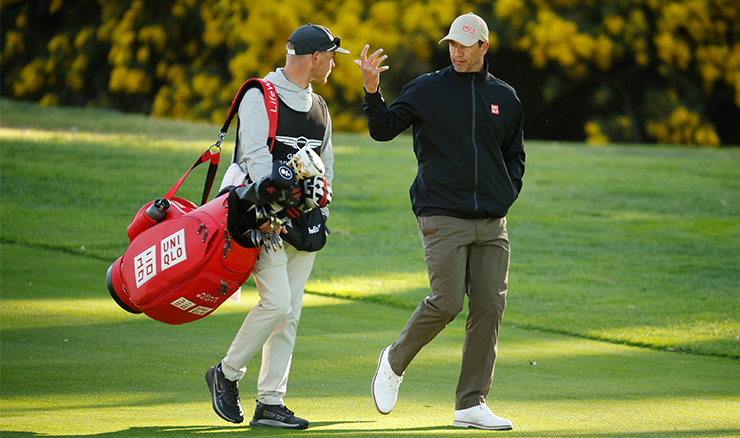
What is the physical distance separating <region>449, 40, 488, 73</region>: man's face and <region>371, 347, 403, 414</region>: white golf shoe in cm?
170

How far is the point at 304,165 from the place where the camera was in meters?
3.95

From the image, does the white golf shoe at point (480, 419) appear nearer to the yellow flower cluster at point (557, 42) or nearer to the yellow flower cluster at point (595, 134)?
the yellow flower cluster at point (557, 42)

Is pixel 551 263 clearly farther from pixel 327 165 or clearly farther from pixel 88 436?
pixel 88 436

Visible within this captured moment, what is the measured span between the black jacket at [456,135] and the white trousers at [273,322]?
31.6 inches

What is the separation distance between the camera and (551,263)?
1073 centimetres

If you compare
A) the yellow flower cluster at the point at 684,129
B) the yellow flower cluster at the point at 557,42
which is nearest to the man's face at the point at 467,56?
the yellow flower cluster at the point at 557,42

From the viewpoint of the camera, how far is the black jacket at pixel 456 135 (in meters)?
4.58

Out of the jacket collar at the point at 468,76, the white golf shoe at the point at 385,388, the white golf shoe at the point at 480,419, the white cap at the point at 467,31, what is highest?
the white cap at the point at 467,31

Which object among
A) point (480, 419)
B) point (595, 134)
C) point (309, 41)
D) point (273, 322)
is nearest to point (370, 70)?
point (309, 41)

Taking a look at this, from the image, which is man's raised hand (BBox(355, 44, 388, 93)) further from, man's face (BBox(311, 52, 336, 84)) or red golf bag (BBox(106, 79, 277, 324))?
red golf bag (BBox(106, 79, 277, 324))

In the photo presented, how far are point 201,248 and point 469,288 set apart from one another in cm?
152

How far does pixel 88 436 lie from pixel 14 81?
29.4 metres

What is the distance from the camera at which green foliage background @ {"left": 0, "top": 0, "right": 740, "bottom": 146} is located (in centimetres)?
2344

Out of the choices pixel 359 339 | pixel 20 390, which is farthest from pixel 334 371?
pixel 20 390
